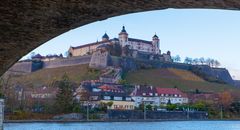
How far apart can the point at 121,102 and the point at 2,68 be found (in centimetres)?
6128

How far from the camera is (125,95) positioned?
229 feet

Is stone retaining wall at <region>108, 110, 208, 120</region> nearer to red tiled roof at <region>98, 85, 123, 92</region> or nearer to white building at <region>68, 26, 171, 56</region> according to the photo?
red tiled roof at <region>98, 85, 123, 92</region>

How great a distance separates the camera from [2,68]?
6.14m

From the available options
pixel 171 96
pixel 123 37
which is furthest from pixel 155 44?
pixel 171 96

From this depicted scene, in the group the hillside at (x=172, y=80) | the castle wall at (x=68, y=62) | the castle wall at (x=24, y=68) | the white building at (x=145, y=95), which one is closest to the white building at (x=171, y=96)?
the white building at (x=145, y=95)

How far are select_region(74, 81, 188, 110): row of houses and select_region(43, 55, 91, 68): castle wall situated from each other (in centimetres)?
1193

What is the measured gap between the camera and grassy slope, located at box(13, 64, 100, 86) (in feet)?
245

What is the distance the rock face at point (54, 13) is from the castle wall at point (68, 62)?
77403 mm

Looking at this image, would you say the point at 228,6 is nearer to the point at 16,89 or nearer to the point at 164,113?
the point at 16,89

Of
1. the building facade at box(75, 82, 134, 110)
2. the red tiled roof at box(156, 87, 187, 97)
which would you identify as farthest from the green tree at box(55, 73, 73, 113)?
the red tiled roof at box(156, 87, 187, 97)

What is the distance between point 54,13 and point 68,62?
3217 inches

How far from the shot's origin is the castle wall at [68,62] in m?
83.0

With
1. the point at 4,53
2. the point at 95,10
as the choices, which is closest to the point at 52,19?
the point at 95,10

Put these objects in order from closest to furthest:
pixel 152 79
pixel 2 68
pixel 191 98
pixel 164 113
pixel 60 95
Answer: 1. pixel 2 68
2. pixel 60 95
3. pixel 164 113
4. pixel 191 98
5. pixel 152 79
